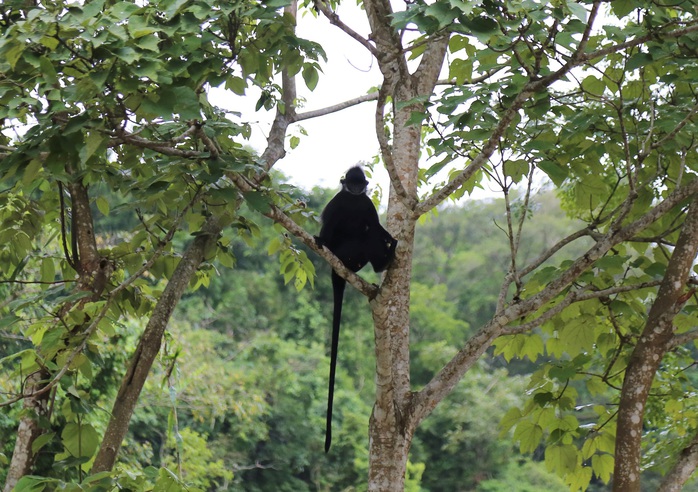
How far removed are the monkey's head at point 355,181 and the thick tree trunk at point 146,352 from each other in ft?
3.57

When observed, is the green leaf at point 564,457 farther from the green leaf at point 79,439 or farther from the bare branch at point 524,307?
the green leaf at point 79,439

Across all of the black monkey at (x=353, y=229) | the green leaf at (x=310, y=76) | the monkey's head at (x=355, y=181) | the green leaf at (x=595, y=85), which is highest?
the green leaf at (x=595, y=85)

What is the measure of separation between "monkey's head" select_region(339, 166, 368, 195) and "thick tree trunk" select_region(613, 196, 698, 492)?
165 cm

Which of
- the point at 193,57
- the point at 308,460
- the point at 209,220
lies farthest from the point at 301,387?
the point at 193,57

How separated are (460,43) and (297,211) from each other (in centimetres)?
83

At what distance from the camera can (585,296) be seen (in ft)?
8.40

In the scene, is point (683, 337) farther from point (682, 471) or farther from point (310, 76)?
point (310, 76)

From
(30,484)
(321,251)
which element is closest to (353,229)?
(321,251)

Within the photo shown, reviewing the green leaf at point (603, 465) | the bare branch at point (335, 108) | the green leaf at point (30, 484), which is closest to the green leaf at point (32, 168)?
the green leaf at point (30, 484)

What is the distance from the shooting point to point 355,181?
3.93 m

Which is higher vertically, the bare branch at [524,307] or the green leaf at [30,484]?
the bare branch at [524,307]

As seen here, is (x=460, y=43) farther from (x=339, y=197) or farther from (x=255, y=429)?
(x=255, y=429)

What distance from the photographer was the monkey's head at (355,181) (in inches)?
154

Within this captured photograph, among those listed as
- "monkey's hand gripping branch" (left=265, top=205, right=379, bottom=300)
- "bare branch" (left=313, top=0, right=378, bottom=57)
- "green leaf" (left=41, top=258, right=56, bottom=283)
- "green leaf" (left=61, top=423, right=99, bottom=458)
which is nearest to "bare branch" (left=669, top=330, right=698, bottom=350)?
"monkey's hand gripping branch" (left=265, top=205, right=379, bottom=300)
